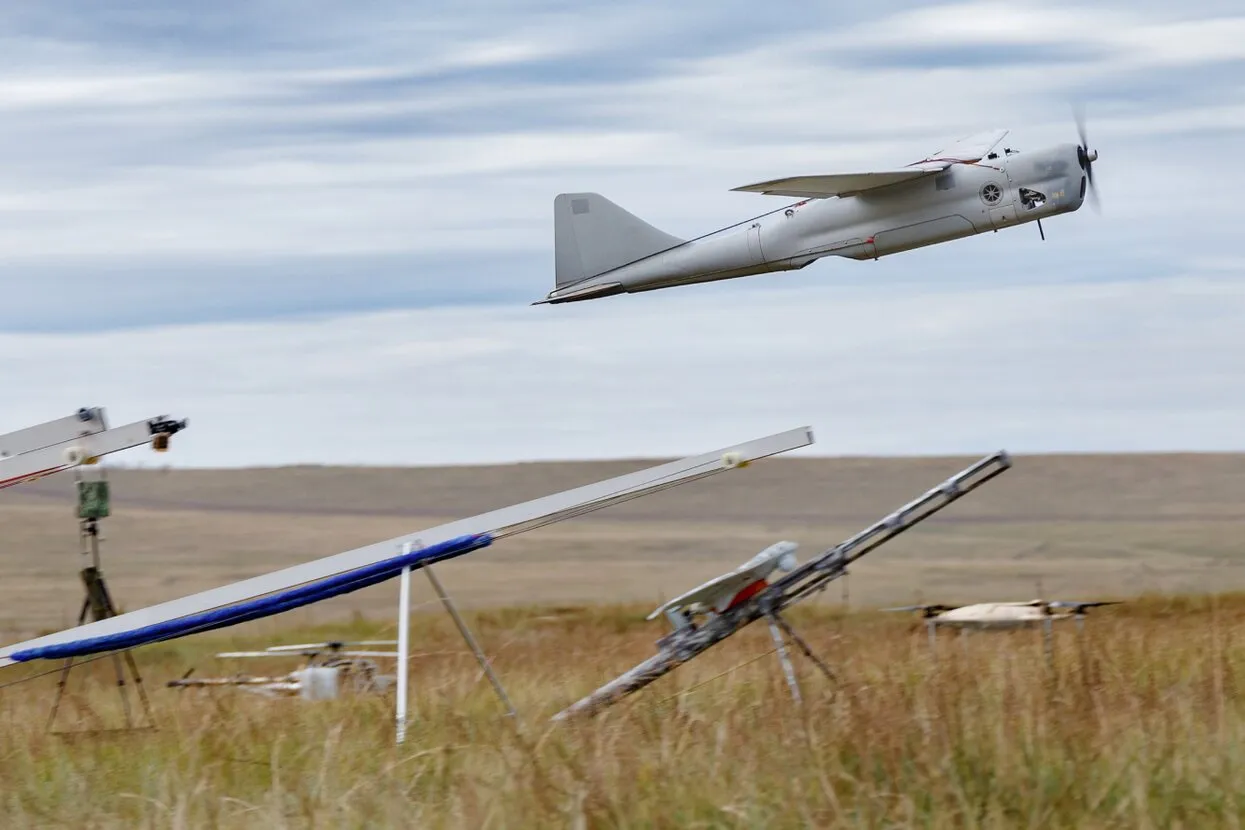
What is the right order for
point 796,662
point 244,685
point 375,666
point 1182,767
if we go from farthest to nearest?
1. point 375,666
2. point 244,685
3. point 796,662
4. point 1182,767

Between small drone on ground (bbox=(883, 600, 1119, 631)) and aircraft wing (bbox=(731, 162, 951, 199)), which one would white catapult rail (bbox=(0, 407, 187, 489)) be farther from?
aircraft wing (bbox=(731, 162, 951, 199))

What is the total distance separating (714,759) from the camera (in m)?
6.49

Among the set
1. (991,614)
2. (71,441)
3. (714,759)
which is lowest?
(991,614)

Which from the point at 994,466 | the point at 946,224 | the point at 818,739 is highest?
the point at 946,224

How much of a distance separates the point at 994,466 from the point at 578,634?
13281 mm

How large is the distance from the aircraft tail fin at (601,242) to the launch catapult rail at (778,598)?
478 inches

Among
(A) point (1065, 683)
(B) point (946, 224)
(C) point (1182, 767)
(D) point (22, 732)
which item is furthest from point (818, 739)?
(B) point (946, 224)

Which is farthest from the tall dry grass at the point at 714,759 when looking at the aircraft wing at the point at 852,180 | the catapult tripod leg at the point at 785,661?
the aircraft wing at the point at 852,180

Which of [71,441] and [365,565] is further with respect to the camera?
[71,441]

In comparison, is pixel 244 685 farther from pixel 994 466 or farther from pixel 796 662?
pixel 994 466

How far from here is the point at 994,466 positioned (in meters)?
8.17

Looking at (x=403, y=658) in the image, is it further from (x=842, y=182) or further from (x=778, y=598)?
(x=842, y=182)

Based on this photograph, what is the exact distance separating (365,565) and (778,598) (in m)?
2.21

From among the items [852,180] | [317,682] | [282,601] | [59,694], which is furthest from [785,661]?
[852,180]
